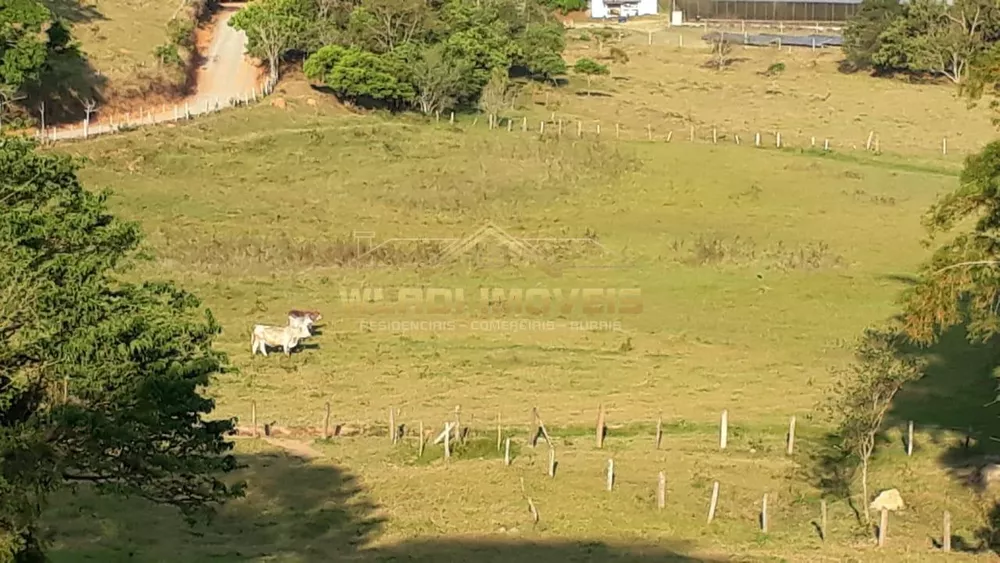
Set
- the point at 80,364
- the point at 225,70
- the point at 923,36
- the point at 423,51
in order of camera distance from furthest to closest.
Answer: the point at 923,36, the point at 225,70, the point at 423,51, the point at 80,364

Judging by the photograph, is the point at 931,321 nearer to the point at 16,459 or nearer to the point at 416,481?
the point at 416,481

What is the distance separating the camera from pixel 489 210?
55312 millimetres

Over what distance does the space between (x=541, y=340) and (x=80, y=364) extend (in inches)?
966

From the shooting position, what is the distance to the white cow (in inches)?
1449

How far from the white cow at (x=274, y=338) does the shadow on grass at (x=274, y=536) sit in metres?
10.2

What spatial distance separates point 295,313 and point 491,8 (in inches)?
1969

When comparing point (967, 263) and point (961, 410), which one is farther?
point (961, 410)

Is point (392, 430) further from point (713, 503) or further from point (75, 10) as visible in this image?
point (75, 10)

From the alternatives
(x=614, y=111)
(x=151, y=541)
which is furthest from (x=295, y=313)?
(x=614, y=111)

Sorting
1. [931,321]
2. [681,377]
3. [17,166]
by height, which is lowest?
[681,377]

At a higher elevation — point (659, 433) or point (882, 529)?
point (882, 529)

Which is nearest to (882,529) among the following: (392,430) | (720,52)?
(392,430)

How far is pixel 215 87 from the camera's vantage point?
246 feet

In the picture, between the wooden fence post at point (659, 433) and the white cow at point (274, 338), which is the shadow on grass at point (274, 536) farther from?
the white cow at point (274, 338)
